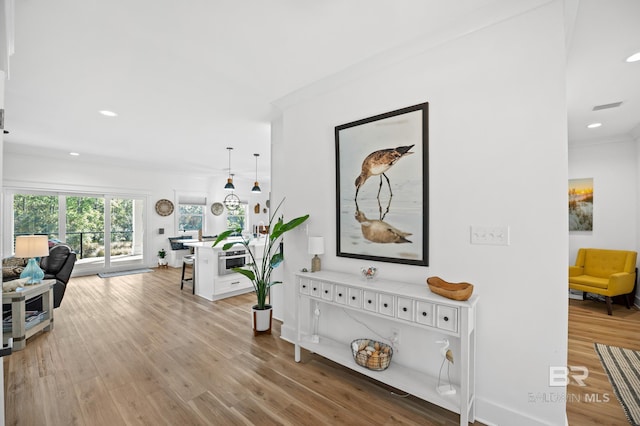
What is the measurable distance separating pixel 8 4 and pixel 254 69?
5.19ft

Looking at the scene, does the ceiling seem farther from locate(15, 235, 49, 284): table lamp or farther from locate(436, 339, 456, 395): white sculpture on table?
A: locate(436, 339, 456, 395): white sculpture on table

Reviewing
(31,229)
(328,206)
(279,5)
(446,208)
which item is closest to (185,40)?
(279,5)

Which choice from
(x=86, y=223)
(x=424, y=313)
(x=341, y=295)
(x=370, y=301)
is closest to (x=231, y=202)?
(x=86, y=223)

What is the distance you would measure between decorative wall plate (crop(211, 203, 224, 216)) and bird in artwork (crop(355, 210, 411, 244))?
288 inches

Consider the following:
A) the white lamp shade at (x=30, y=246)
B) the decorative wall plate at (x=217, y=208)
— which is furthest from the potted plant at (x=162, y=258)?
the white lamp shade at (x=30, y=246)

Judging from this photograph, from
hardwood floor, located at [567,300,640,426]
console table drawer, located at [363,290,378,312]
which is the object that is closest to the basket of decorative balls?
console table drawer, located at [363,290,378,312]

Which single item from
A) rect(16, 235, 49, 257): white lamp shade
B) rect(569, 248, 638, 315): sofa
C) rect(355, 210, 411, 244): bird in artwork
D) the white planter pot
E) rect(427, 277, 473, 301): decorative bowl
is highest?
rect(355, 210, 411, 244): bird in artwork

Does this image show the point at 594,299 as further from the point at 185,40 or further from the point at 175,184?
the point at 175,184

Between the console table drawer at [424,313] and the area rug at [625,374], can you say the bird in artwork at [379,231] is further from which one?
the area rug at [625,374]

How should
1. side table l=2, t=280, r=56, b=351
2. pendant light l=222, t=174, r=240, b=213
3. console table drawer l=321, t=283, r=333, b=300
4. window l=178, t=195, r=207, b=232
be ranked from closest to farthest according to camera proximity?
console table drawer l=321, t=283, r=333, b=300 → side table l=2, t=280, r=56, b=351 → pendant light l=222, t=174, r=240, b=213 → window l=178, t=195, r=207, b=232

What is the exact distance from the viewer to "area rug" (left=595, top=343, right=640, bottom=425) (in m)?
2.11

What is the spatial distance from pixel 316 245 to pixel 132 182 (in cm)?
665

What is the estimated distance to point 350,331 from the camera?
271 cm

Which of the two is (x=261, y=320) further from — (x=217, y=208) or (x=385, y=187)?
(x=217, y=208)
